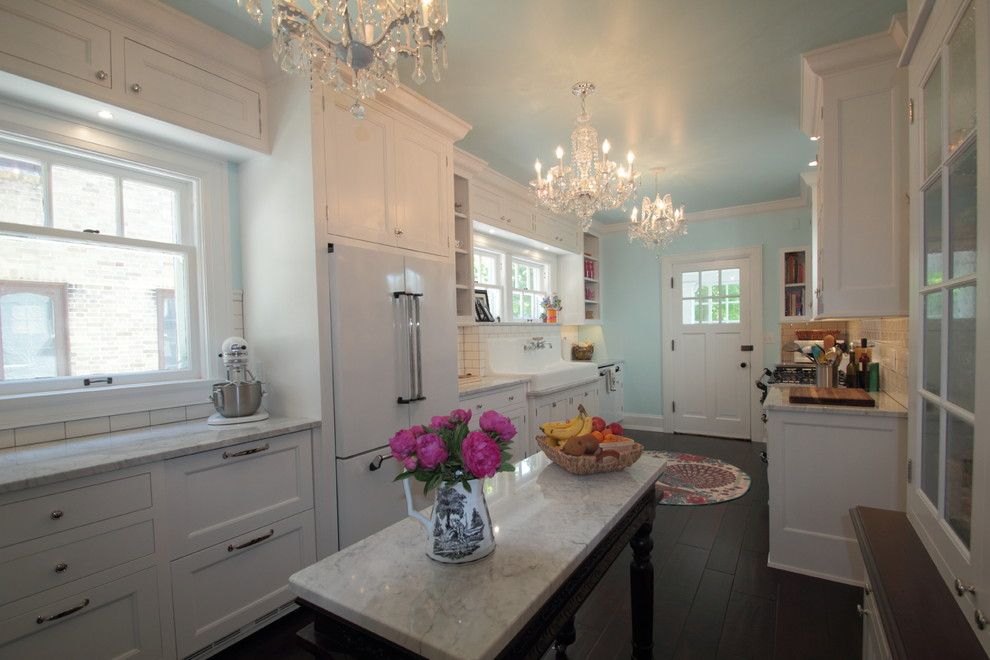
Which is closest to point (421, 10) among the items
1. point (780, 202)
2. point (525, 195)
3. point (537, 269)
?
point (525, 195)

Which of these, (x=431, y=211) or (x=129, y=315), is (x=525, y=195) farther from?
(x=129, y=315)

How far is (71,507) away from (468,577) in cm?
146

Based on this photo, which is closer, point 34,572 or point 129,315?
point 34,572

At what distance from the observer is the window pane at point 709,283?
545 cm

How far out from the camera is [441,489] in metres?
1.01

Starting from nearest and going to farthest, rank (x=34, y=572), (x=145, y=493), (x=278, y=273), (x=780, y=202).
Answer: (x=34, y=572)
(x=145, y=493)
(x=278, y=273)
(x=780, y=202)

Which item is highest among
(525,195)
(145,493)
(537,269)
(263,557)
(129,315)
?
(525,195)

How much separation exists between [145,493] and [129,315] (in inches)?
39.5

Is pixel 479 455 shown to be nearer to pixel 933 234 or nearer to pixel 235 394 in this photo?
pixel 933 234

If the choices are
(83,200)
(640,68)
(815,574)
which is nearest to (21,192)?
(83,200)

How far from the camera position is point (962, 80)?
985 mm

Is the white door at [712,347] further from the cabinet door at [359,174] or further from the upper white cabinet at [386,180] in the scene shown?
the cabinet door at [359,174]

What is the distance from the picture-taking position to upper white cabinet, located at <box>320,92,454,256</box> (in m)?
2.31

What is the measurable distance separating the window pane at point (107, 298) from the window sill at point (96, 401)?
136mm
